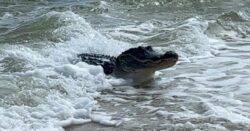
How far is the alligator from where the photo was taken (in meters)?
8.34

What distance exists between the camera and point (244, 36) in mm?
12648

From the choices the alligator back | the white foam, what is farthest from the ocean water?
the alligator back

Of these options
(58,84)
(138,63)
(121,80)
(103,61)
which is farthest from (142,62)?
(58,84)

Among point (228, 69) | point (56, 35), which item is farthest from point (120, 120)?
point (56, 35)

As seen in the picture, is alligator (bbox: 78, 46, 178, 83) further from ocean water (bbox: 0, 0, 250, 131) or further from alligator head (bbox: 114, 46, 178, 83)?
ocean water (bbox: 0, 0, 250, 131)

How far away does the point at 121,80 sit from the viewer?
8656 mm

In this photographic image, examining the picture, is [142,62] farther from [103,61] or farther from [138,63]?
[103,61]

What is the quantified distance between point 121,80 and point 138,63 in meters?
0.37

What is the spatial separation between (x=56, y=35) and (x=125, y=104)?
4.55m

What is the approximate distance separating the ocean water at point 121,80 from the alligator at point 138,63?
216 mm

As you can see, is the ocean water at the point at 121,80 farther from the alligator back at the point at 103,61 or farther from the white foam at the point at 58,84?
the alligator back at the point at 103,61

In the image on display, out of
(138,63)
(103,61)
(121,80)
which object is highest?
(138,63)

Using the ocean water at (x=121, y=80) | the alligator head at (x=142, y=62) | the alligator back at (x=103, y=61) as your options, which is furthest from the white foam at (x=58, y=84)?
the alligator head at (x=142, y=62)

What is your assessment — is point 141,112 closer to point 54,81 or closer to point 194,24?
point 54,81
